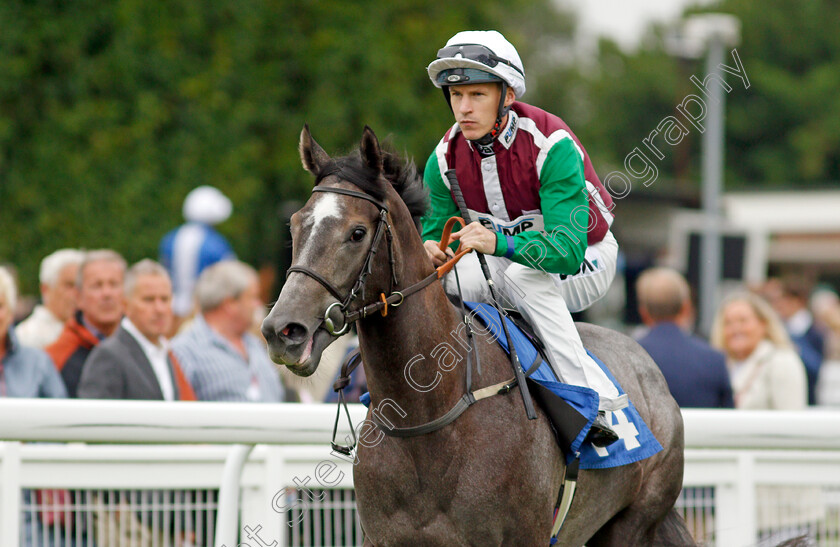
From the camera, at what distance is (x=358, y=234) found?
3148 mm

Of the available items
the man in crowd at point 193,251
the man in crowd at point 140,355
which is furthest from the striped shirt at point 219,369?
the man in crowd at point 193,251

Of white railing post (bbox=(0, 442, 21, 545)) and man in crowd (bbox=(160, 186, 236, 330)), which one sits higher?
man in crowd (bbox=(160, 186, 236, 330))

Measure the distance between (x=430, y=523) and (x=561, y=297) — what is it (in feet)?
3.42

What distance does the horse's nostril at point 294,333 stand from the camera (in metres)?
2.89

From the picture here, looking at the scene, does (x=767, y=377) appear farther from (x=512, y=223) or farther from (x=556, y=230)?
(x=556, y=230)

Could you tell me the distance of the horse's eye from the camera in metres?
3.14

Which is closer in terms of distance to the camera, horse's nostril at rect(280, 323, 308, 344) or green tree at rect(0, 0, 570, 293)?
horse's nostril at rect(280, 323, 308, 344)

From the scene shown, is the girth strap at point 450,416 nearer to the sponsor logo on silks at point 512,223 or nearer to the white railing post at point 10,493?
the sponsor logo on silks at point 512,223

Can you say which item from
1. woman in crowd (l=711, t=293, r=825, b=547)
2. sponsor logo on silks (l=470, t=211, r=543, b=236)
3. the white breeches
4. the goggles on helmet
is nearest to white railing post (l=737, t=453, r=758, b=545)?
woman in crowd (l=711, t=293, r=825, b=547)

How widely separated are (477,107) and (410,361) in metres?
0.95

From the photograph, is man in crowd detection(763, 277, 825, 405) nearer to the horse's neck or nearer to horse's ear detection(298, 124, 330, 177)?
the horse's neck

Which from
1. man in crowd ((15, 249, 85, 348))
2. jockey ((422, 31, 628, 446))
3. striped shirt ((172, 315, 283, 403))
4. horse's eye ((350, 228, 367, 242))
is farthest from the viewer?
man in crowd ((15, 249, 85, 348))

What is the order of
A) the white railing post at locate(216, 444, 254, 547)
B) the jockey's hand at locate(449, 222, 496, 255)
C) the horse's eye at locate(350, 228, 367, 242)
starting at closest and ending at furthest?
the horse's eye at locate(350, 228, 367, 242), the jockey's hand at locate(449, 222, 496, 255), the white railing post at locate(216, 444, 254, 547)

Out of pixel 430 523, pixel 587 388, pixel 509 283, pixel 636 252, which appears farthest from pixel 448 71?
pixel 636 252
